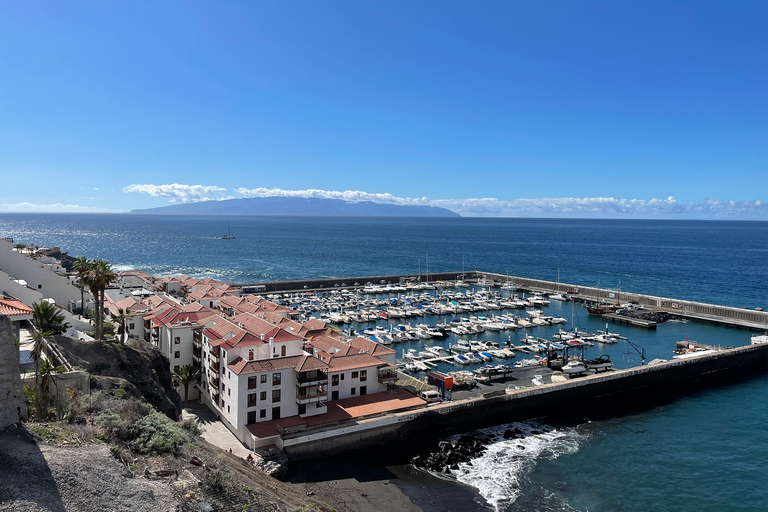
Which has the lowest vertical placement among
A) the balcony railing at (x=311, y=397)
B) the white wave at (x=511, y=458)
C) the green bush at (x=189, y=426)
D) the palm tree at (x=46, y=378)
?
the white wave at (x=511, y=458)

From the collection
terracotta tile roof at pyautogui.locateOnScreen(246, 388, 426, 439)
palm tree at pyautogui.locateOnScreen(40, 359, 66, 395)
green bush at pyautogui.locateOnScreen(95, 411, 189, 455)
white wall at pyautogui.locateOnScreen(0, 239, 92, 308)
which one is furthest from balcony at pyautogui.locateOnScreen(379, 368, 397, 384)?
white wall at pyautogui.locateOnScreen(0, 239, 92, 308)

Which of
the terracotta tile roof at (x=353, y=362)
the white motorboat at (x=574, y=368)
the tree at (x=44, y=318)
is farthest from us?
the white motorboat at (x=574, y=368)

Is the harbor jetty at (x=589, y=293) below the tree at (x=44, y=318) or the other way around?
below

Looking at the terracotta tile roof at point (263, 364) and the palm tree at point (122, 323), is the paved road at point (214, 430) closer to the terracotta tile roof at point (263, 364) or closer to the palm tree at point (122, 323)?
the terracotta tile roof at point (263, 364)

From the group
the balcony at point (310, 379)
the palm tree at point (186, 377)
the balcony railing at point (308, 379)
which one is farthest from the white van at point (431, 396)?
the palm tree at point (186, 377)

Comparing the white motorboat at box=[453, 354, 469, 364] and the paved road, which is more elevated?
the paved road

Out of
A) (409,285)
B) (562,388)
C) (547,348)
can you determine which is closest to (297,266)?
(409,285)

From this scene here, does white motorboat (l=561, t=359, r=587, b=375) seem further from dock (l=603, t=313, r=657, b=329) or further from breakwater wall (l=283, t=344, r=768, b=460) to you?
dock (l=603, t=313, r=657, b=329)
